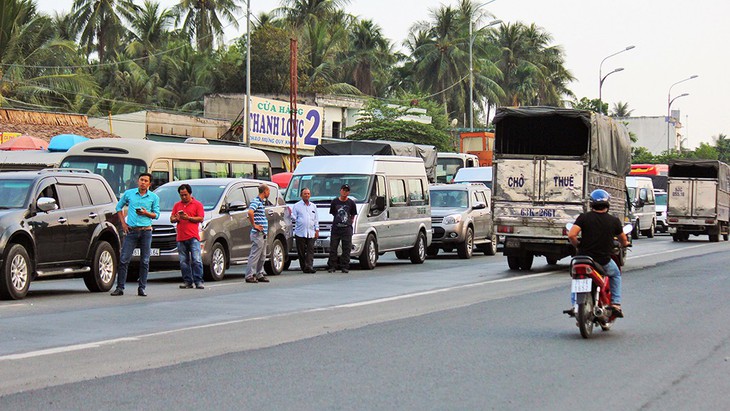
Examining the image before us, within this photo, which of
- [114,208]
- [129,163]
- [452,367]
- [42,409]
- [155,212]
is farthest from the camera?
[129,163]

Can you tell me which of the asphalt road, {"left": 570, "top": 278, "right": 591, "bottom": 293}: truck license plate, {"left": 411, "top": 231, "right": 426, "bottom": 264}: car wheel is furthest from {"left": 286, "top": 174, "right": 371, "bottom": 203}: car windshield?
{"left": 570, "top": 278, "right": 591, "bottom": 293}: truck license plate

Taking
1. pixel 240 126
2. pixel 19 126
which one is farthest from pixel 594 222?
pixel 240 126

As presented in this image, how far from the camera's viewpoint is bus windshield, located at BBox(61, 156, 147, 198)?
1008 inches

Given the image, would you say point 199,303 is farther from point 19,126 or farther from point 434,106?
point 434,106

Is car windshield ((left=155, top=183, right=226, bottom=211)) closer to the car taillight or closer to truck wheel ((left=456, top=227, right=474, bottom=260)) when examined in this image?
truck wheel ((left=456, top=227, right=474, bottom=260))

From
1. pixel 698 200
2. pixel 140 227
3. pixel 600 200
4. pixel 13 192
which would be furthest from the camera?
pixel 698 200

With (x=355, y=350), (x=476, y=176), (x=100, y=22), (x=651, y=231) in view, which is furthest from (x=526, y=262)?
(x=100, y=22)

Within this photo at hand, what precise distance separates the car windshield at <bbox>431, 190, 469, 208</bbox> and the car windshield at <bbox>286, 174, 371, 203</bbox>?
5.98m

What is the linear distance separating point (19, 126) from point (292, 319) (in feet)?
98.6

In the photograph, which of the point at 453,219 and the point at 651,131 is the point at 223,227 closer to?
the point at 453,219

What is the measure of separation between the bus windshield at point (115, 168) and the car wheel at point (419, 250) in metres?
6.43

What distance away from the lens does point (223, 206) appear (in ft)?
68.5

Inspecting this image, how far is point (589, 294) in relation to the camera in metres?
11.6

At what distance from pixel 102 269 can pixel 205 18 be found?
60915mm
